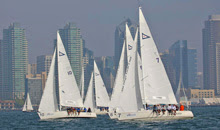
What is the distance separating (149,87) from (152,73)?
56.8 inches

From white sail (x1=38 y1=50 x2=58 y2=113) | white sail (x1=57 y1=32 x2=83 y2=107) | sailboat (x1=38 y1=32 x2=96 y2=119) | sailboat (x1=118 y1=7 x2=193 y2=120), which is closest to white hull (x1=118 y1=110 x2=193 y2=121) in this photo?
sailboat (x1=118 y1=7 x2=193 y2=120)

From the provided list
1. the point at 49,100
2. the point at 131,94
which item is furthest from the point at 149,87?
the point at 49,100

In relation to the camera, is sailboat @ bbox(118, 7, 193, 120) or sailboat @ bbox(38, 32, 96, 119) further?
sailboat @ bbox(38, 32, 96, 119)

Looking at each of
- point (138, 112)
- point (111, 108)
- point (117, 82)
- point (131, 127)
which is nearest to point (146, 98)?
point (138, 112)

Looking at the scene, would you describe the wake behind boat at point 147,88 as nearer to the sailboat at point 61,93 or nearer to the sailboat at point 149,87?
the sailboat at point 149,87

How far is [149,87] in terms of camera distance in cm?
5850

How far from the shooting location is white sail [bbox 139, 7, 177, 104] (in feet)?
190

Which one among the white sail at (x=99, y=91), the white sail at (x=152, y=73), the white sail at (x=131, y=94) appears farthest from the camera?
the white sail at (x=99, y=91)

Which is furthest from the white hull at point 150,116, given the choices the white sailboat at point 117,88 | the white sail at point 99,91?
the white sail at point 99,91

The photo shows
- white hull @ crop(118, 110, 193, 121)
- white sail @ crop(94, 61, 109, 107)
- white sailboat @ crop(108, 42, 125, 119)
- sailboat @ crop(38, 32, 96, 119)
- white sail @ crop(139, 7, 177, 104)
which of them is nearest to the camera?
white sail @ crop(139, 7, 177, 104)

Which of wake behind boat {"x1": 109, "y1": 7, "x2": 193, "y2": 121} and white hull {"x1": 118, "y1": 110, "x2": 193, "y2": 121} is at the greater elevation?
wake behind boat {"x1": 109, "y1": 7, "x2": 193, "y2": 121}

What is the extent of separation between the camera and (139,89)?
2354 inches

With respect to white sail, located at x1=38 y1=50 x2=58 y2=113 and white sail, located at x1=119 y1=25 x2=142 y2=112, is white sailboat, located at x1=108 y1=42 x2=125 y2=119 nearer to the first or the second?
white sail, located at x1=119 y1=25 x2=142 y2=112

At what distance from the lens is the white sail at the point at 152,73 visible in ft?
190
